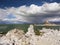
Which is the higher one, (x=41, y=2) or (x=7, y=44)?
(x=41, y=2)

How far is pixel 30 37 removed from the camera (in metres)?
3.54

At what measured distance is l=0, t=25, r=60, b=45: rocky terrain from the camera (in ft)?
11.5

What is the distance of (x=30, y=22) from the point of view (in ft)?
11.7

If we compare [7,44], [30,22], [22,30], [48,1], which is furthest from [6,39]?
[48,1]

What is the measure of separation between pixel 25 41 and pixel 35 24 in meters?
0.43

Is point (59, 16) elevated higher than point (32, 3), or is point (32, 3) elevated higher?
point (32, 3)

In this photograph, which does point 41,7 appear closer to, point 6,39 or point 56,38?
point 56,38

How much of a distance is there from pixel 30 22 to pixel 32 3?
0.42 m

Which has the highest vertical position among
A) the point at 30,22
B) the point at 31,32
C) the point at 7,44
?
the point at 30,22

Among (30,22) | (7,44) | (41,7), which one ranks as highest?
(41,7)

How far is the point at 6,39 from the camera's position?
353cm

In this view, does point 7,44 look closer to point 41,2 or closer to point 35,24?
point 35,24

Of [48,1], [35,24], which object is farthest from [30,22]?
[48,1]

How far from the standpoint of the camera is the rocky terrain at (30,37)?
3.49 meters
